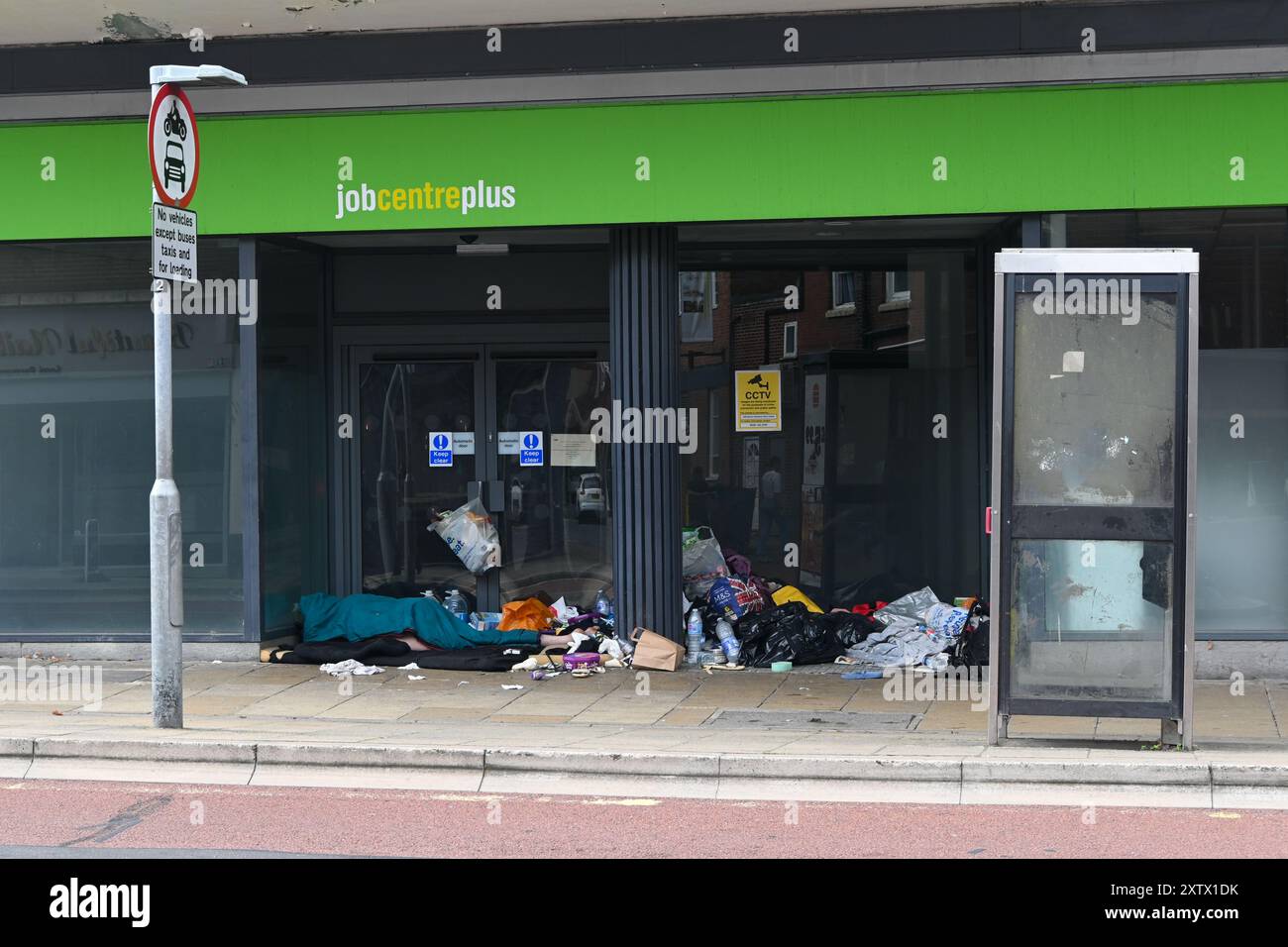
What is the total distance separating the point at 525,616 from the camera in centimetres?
1292

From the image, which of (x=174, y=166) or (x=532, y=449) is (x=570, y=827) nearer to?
(x=174, y=166)

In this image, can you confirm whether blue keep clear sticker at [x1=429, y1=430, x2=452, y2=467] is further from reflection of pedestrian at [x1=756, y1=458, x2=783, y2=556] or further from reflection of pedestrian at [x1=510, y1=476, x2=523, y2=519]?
reflection of pedestrian at [x1=756, y1=458, x2=783, y2=556]

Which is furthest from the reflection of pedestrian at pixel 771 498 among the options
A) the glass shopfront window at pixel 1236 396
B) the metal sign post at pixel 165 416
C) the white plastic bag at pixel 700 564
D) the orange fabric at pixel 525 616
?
the metal sign post at pixel 165 416

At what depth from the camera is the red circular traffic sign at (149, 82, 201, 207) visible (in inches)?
363

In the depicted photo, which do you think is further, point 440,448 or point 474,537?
point 440,448

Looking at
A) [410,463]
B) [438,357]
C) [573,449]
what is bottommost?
[410,463]

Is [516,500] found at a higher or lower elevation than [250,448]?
lower

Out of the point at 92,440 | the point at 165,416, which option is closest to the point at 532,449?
the point at 92,440

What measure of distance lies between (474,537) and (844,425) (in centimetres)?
347

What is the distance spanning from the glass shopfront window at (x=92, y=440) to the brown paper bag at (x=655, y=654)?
367cm

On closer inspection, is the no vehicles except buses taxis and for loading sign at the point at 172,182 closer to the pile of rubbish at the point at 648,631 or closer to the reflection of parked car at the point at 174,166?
the reflection of parked car at the point at 174,166

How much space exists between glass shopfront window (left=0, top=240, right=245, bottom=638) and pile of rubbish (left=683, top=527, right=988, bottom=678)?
13.4 feet

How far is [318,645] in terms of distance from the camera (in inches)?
486

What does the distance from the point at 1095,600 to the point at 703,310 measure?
5.50 m
